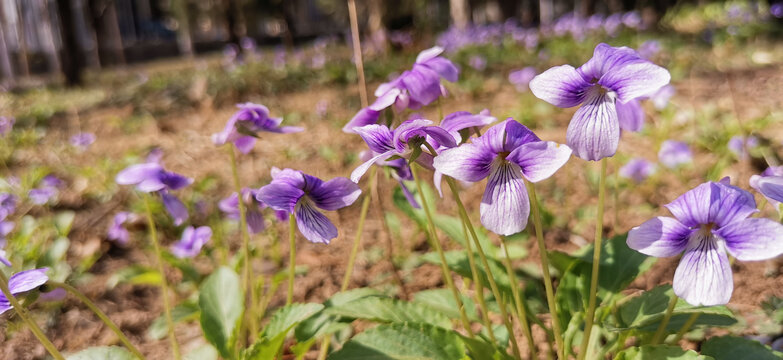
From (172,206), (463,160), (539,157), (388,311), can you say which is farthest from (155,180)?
(539,157)

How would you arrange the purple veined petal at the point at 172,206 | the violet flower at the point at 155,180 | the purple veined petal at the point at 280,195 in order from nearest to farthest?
1. the purple veined petal at the point at 280,195
2. the violet flower at the point at 155,180
3. the purple veined petal at the point at 172,206

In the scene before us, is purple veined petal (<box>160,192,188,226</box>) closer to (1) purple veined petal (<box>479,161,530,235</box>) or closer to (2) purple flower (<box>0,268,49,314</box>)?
(2) purple flower (<box>0,268,49,314</box>)

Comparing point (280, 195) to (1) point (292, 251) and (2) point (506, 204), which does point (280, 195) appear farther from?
(2) point (506, 204)

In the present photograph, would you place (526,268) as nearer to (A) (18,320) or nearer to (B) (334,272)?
(B) (334,272)

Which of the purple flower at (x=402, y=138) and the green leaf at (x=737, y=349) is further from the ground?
the purple flower at (x=402, y=138)

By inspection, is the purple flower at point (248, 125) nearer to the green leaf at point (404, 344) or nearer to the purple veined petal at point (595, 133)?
the green leaf at point (404, 344)

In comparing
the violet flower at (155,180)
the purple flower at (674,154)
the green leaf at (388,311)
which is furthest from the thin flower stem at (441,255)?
the purple flower at (674,154)

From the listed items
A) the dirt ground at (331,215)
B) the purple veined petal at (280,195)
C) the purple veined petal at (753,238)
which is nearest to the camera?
the purple veined petal at (753,238)
